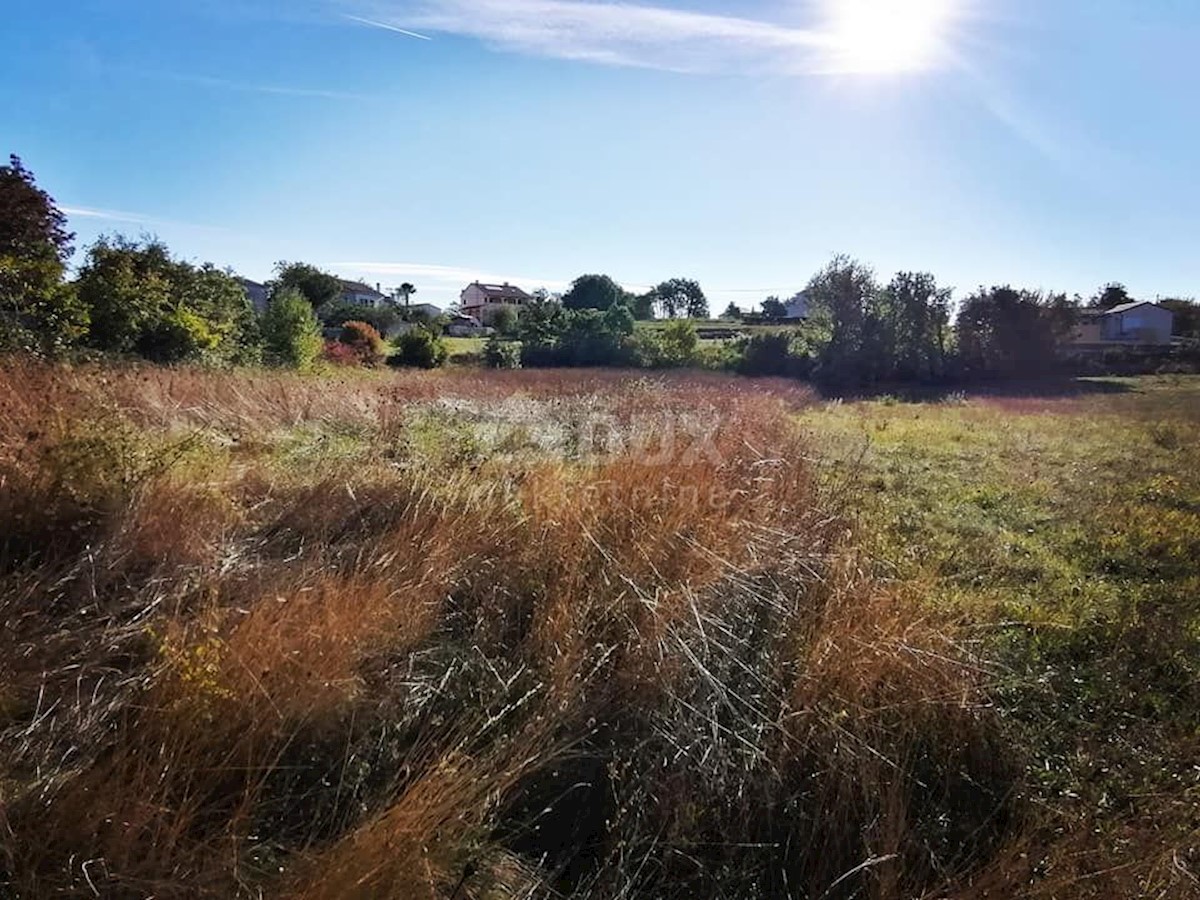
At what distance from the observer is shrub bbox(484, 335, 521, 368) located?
23.4 metres

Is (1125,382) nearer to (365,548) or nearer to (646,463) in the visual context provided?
(646,463)

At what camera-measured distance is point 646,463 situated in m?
4.25

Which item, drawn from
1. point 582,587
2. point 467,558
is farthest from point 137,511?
point 582,587

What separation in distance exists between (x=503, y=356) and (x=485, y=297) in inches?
1771

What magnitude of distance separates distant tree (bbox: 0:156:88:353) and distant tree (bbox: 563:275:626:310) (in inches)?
1012

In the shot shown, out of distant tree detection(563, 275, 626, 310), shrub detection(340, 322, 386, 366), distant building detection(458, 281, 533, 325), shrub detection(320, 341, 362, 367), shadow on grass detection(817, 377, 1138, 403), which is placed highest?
distant building detection(458, 281, 533, 325)

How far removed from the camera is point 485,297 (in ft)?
217

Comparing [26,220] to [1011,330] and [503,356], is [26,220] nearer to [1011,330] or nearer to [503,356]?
[503,356]

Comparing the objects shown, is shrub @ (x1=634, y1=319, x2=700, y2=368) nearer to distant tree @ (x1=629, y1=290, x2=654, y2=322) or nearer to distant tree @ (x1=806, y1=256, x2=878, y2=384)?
distant tree @ (x1=806, y1=256, x2=878, y2=384)

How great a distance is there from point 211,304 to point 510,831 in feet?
52.8

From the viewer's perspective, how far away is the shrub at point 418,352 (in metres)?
22.1

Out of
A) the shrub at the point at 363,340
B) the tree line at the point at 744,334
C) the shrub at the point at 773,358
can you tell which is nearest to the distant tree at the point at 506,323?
the tree line at the point at 744,334

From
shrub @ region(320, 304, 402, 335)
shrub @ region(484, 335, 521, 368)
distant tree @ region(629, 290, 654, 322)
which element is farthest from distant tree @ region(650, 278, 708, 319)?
shrub @ region(484, 335, 521, 368)

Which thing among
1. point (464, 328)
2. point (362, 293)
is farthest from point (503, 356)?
point (362, 293)
